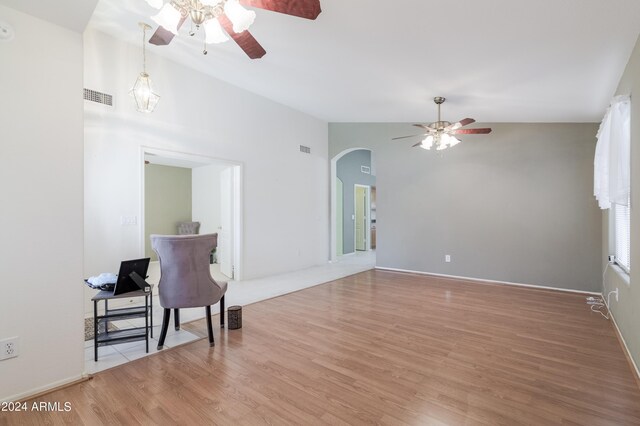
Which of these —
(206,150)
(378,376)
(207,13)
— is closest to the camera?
(207,13)

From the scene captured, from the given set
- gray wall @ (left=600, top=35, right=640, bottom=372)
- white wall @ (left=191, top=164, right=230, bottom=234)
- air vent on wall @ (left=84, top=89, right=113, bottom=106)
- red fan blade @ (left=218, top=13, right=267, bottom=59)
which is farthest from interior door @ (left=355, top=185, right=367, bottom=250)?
red fan blade @ (left=218, top=13, right=267, bottom=59)

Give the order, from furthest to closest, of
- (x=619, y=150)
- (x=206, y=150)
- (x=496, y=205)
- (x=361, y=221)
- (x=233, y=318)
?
(x=361, y=221)
(x=496, y=205)
(x=206, y=150)
(x=233, y=318)
(x=619, y=150)

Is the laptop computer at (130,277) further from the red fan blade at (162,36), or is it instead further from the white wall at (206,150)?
the red fan blade at (162,36)

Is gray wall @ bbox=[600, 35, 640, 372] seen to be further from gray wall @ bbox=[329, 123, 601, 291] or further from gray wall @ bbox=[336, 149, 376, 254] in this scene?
gray wall @ bbox=[336, 149, 376, 254]

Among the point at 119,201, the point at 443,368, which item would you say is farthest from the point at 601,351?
the point at 119,201

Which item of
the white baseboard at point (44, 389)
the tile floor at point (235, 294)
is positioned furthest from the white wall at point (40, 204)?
the tile floor at point (235, 294)

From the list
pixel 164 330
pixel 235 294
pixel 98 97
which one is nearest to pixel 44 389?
pixel 164 330

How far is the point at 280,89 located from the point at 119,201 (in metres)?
2.88

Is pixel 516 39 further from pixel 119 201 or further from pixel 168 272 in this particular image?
pixel 119 201

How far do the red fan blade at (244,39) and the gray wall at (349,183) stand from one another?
20.6ft

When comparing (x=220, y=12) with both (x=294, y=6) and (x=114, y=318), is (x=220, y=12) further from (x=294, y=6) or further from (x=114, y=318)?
(x=114, y=318)

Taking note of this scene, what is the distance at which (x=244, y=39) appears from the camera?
215 cm

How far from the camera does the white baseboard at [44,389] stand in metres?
1.98

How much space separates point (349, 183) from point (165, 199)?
4.93 m
